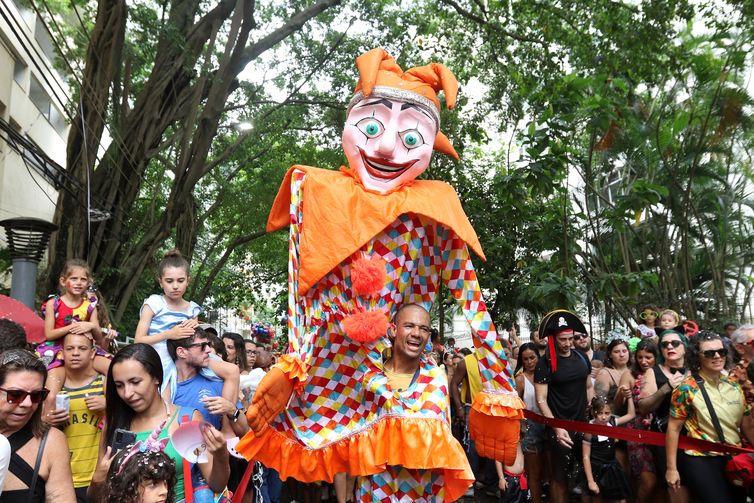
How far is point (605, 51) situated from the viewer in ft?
30.0

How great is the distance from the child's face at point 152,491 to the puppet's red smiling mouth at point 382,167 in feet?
6.88

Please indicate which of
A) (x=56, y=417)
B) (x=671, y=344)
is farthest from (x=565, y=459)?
(x=56, y=417)

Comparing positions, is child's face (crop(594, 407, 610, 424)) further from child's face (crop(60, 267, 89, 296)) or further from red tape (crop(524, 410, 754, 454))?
child's face (crop(60, 267, 89, 296))

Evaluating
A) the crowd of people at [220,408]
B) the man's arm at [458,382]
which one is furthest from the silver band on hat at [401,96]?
the man's arm at [458,382]

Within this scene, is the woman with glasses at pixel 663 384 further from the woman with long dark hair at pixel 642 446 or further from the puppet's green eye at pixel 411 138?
the puppet's green eye at pixel 411 138

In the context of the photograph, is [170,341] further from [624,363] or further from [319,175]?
[624,363]

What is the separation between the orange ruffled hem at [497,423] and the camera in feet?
12.6

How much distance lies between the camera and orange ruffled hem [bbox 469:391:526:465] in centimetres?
384

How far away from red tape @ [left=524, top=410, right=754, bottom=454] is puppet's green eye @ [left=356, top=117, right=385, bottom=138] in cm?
281

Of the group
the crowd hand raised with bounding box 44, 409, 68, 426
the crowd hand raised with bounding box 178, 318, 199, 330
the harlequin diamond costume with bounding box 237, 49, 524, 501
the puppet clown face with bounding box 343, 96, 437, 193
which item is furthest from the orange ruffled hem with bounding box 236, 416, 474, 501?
the puppet clown face with bounding box 343, 96, 437, 193

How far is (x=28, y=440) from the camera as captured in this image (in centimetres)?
290

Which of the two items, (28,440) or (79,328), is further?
(79,328)

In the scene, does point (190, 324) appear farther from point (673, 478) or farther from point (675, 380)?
point (675, 380)

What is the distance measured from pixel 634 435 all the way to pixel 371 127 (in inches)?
120
